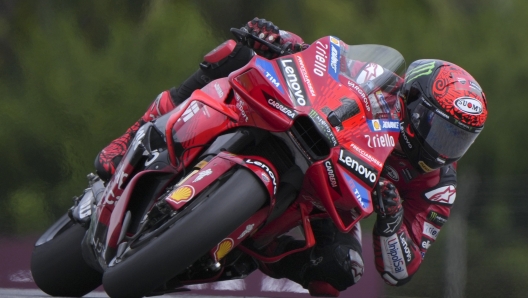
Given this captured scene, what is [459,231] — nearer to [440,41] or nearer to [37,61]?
[440,41]

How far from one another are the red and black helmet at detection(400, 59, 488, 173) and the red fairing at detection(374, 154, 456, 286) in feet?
0.58

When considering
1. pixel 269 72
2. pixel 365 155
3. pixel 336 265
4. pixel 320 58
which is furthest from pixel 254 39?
pixel 336 265

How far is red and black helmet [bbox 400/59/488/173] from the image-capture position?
3.54m

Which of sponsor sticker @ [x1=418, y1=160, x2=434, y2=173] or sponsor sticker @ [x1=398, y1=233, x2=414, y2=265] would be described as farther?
sponsor sticker @ [x1=398, y1=233, x2=414, y2=265]

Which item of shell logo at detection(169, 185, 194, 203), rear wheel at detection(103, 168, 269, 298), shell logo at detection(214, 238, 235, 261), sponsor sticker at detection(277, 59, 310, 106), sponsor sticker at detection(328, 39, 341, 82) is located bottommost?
shell logo at detection(214, 238, 235, 261)

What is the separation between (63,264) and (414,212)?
176 cm

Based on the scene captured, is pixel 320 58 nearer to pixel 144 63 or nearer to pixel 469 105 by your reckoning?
pixel 469 105

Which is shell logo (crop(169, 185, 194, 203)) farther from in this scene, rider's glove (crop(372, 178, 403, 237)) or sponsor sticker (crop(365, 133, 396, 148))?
rider's glove (crop(372, 178, 403, 237))

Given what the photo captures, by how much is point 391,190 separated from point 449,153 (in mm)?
404

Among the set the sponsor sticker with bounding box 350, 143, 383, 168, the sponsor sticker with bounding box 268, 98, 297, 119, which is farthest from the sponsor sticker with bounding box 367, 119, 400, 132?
the sponsor sticker with bounding box 268, 98, 297, 119

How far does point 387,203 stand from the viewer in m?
3.38

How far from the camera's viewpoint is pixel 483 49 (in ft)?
18.1

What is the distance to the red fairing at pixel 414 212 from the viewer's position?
383 cm

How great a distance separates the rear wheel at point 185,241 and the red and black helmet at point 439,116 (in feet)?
3.49
